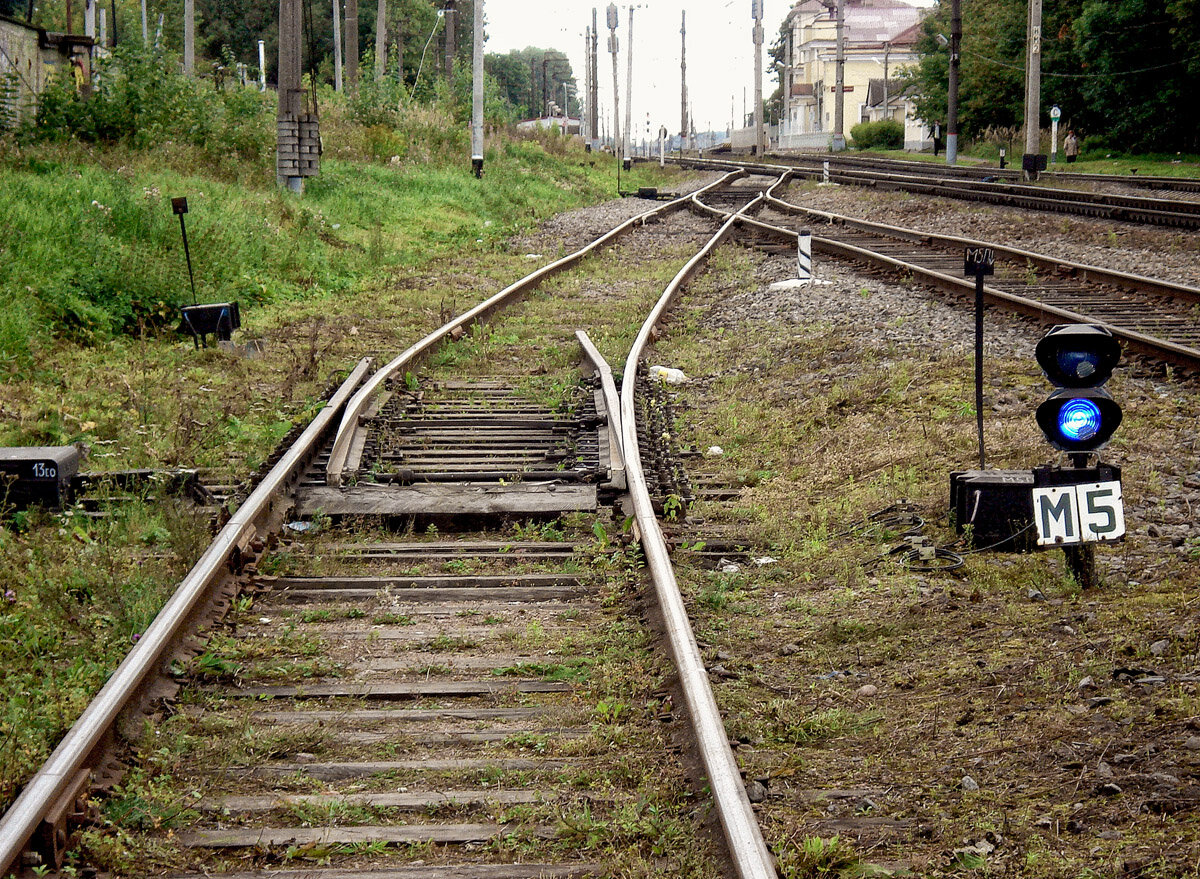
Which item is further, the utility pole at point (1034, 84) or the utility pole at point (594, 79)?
the utility pole at point (594, 79)

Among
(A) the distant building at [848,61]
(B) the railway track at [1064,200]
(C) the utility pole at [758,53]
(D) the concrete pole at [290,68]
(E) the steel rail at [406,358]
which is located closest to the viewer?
(E) the steel rail at [406,358]

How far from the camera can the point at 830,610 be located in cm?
546

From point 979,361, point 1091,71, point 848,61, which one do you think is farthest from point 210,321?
point 848,61

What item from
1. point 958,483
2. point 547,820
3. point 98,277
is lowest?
point 547,820

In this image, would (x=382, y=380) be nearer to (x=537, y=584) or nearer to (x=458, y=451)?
(x=458, y=451)

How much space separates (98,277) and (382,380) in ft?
15.0

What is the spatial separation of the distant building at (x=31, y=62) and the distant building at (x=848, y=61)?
7734 centimetres

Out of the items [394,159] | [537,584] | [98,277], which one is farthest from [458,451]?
[394,159]

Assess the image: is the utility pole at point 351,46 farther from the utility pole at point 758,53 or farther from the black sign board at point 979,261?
the black sign board at point 979,261

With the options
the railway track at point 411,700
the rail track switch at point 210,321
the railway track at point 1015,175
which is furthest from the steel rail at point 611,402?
the railway track at point 1015,175

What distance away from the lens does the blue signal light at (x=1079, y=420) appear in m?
4.93

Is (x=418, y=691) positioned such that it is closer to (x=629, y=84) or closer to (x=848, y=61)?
(x=629, y=84)

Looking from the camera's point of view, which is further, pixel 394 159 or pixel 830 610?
pixel 394 159

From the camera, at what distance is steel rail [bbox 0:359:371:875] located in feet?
10.9
